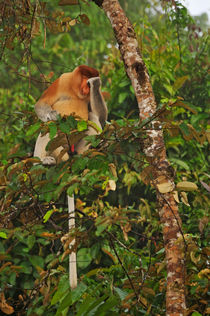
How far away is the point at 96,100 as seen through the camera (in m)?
1.90

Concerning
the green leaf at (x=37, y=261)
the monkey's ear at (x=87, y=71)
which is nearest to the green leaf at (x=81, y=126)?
the monkey's ear at (x=87, y=71)

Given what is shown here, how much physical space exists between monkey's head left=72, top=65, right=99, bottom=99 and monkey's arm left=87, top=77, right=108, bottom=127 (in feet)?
0.15

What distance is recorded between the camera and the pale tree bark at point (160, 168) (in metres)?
1.35

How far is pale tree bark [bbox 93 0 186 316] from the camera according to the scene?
4.42 ft

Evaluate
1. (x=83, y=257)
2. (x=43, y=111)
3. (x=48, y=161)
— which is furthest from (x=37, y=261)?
(x=43, y=111)

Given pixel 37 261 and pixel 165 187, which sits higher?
pixel 165 187

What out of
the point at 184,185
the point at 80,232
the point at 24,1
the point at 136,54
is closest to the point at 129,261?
→ the point at 80,232

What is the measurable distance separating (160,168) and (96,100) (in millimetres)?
599

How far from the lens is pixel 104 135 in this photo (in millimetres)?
1448

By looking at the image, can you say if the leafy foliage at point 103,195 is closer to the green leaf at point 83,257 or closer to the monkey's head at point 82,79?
the green leaf at point 83,257

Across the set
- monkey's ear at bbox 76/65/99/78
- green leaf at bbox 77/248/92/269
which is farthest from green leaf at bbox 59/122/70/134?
green leaf at bbox 77/248/92/269

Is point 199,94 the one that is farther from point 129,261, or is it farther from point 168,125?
point 168,125

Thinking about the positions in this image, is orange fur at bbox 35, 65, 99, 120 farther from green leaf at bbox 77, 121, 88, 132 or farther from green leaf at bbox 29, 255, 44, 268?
green leaf at bbox 29, 255, 44, 268

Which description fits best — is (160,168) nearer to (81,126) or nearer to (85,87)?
(81,126)
